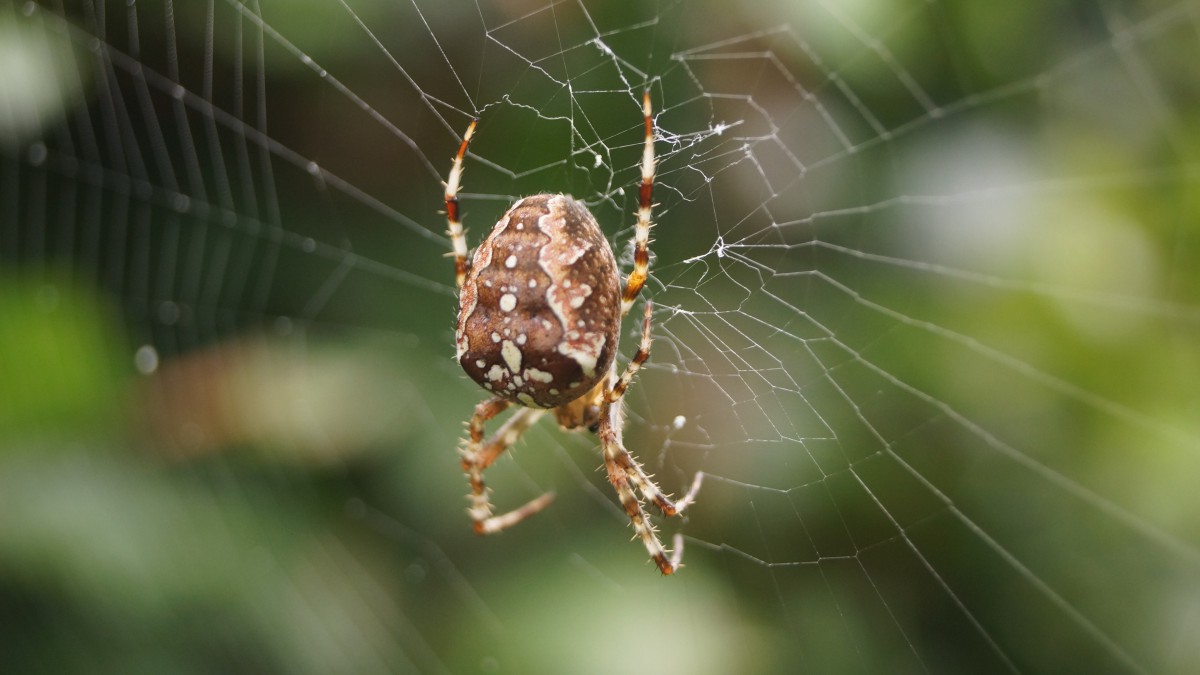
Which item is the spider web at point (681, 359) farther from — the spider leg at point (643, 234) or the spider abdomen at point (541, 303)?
the spider abdomen at point (541, 303)

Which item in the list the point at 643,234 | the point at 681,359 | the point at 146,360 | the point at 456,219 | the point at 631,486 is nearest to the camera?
the point at 643,234

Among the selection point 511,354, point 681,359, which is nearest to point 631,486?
point 681,359

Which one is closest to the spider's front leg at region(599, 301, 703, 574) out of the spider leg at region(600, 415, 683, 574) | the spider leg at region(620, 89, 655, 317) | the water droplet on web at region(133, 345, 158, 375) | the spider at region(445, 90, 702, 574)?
the spider leg at region(600, 415, 683, 574)

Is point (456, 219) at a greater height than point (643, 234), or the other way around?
point (456, 219)

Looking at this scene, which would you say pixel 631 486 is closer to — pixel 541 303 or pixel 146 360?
pixel 541 303

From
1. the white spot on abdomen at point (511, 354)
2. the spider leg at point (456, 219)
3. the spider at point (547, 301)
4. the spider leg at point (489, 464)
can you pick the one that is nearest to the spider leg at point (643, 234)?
the spider at point (547, 301)

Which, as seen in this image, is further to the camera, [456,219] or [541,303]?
[456,219]

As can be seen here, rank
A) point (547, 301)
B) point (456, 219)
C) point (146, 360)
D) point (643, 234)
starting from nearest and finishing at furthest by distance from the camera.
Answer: point (547, 301) < point (643, 234) < point (456, 219) < point (146, 360)
